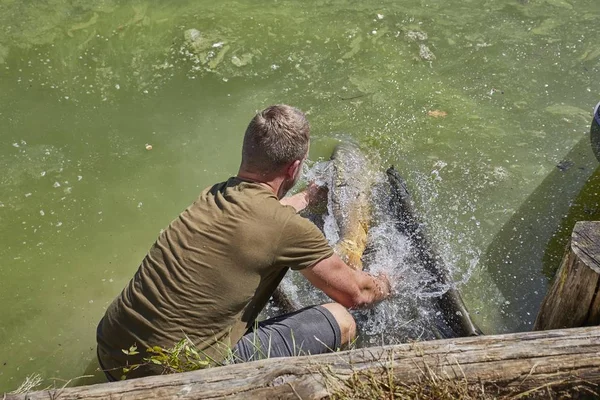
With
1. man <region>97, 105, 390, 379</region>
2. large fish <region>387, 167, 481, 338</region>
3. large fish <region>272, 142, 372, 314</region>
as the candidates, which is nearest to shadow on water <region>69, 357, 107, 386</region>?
man <region>97, 105, 390, 379</region>

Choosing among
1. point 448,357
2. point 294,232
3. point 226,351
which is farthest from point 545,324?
point 226,351

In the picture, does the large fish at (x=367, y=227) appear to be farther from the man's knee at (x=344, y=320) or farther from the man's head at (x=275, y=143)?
the man's head at (x=275, y=143)

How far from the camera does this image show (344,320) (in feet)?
10.8

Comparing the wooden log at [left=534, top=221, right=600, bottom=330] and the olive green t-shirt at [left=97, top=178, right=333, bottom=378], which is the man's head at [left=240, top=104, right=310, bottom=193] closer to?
the olive green t-shirt at [left=97, top=178, right=333, bottom=378]

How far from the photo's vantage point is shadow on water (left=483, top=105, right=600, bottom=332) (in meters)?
4.18

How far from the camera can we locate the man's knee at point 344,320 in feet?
10.7

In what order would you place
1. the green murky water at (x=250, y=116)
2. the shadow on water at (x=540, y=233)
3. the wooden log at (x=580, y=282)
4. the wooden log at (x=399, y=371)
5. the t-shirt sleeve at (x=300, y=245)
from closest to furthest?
the wooden log at (x=399, y=371)
the wooden log at (x=580, y=282)
the t-shirt sleeve at (x=300, y=245)
the shadow on water at (x=540, y=233)
the green murky water at (x=250, y=116)

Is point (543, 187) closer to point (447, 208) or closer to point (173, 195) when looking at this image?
point (447, 208)

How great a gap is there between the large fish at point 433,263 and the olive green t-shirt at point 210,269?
3.92 ft

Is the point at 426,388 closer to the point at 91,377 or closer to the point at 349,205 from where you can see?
the point at 349,205

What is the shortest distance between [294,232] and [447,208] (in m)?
2.19

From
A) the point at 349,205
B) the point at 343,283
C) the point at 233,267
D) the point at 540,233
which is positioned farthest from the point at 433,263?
the point at 233,267

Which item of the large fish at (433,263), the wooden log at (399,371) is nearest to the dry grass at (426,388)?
the wooden log at (399,371)

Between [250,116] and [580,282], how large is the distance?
11.2 ft
